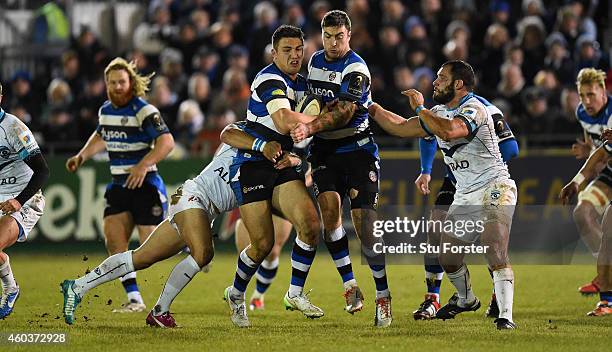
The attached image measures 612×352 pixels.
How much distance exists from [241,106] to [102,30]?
4.57 meters

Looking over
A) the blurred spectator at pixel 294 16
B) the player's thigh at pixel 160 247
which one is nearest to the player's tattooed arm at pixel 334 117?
the player's thigh at pixel 160 247

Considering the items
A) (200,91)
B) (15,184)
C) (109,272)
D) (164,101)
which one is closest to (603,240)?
(109,272)

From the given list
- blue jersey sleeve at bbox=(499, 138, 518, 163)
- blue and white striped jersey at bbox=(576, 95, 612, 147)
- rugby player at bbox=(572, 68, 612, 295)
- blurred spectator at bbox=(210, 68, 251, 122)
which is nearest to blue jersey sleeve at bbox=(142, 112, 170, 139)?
blue jersey sleeve at bbox=(499, 138, 518, 163)

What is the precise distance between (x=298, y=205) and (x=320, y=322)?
52.5 inches

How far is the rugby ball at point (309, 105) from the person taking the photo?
34.2 feet

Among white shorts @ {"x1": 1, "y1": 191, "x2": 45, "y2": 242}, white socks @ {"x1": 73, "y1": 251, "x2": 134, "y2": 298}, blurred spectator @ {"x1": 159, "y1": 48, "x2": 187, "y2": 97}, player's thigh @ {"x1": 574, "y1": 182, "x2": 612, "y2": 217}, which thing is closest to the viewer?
white socks @ {"x1": 73, "y1": 251, "x2": 134, "y2": 298}

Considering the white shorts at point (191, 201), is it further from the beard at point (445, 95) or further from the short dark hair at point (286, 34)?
the beard at point (445, 95)

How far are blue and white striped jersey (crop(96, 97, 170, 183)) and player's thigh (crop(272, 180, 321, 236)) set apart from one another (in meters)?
2.64

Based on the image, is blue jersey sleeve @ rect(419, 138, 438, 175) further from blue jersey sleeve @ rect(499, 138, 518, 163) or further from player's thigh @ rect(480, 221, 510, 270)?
player's thigh @ rect(480, 221, 510, 270)

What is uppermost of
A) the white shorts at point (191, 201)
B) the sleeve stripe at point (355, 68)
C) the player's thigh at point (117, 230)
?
the sleeve stripe at point (355, 68)

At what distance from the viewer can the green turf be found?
30.5 feet

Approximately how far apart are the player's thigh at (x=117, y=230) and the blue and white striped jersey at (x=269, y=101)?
8.54 ft

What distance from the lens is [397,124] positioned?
10.8 m

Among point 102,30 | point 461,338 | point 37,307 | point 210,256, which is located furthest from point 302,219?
point 102,30
